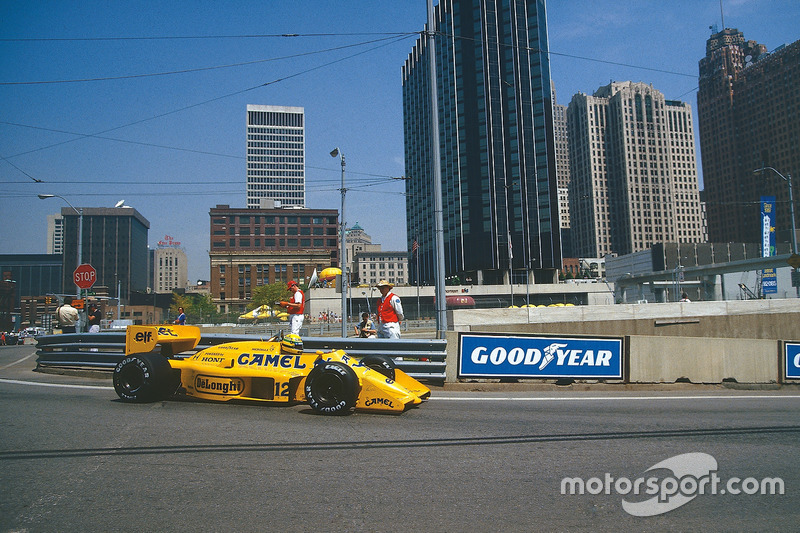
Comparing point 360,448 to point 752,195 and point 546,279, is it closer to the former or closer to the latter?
point 546,279

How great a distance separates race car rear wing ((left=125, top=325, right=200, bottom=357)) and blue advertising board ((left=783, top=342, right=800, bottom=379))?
11839 mm

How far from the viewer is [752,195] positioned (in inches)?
5561

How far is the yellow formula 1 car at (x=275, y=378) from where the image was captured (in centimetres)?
743

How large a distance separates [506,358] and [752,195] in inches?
6269

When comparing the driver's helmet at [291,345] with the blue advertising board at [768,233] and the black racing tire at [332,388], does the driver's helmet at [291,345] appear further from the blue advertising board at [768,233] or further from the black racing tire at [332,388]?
the blue advertising board at [768,233]

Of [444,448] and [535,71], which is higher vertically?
[535,71]

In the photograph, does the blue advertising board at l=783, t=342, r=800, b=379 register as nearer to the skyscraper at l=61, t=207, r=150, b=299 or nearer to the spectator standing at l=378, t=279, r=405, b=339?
the spectator standing at l=378, t=279, r=405, b=339

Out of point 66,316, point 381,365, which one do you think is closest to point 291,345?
point 381,365

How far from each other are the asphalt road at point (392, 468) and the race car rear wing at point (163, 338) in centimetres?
126

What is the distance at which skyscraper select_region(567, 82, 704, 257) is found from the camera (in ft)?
556

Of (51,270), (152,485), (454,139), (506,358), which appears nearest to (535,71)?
(454,139)

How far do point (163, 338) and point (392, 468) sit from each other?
568cm

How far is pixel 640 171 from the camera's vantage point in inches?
6801

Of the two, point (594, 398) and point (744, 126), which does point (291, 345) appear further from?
point (744, 126)
